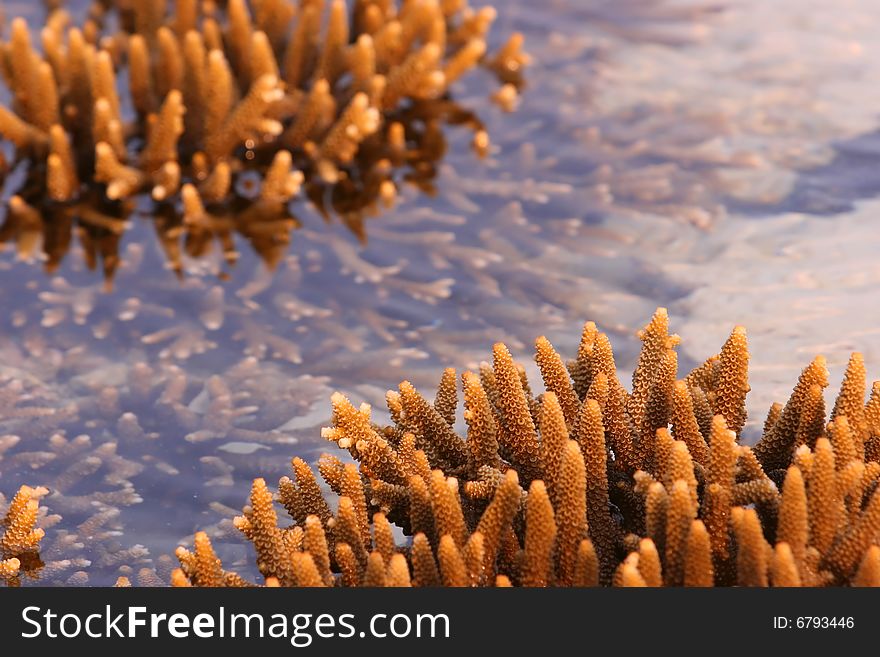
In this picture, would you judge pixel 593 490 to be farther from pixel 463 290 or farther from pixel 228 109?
pixel 228 109

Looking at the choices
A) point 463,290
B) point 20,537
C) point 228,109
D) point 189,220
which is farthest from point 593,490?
point 228,109

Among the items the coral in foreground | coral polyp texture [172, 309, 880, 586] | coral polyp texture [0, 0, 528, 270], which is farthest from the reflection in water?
coral polyp texture [172, 309, 880, 586]

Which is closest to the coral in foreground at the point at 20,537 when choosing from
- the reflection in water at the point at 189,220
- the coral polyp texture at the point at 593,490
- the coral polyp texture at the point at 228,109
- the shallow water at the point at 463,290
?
the shallow water at the point at 463,290

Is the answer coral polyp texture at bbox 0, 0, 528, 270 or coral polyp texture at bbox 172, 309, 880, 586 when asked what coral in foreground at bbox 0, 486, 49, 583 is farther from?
coral polyp texture at bbox 0, 0, 528, 270

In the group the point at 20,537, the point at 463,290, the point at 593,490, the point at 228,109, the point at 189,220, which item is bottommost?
the point at 593,490

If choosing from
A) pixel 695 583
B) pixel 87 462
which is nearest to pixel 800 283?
pixel 695 583

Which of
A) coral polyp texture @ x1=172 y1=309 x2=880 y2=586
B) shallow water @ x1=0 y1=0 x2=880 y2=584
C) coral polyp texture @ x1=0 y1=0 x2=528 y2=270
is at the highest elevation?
coral polyp texture @ x1=0 y1=0 x2=528 y2=270

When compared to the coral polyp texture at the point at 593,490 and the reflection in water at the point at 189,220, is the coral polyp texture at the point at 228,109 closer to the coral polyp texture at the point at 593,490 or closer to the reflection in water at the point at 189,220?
the reflection in water at the point at 189,220
